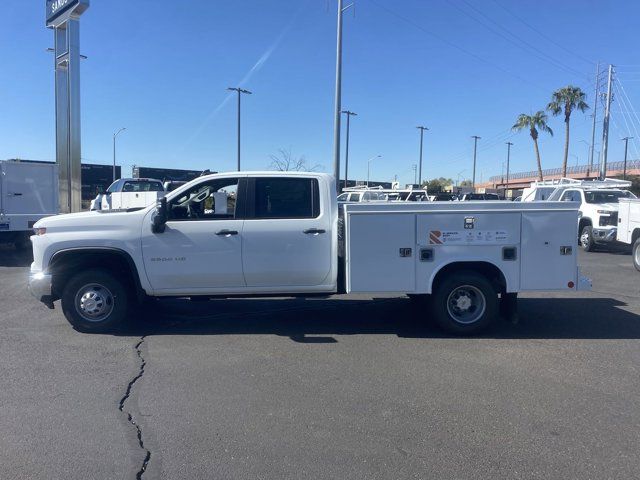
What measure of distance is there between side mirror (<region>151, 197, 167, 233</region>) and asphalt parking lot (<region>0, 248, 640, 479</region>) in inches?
54.8

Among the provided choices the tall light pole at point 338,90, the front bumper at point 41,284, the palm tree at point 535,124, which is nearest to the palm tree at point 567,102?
the palm tree at point 535,124

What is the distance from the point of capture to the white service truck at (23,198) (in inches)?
578

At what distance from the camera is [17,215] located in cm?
1480

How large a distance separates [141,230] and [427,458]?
4.72 m

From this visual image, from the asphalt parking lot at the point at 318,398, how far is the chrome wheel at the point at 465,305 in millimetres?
297

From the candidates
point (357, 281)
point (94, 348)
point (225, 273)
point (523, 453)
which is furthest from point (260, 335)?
point (523, 453)

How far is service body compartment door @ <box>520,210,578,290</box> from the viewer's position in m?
7.36

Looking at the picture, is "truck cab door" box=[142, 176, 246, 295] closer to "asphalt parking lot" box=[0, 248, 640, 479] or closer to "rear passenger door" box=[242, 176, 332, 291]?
"rear passenger door" box=[242, 176, 332, 291]

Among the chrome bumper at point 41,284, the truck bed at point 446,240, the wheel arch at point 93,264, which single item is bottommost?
the chrome bumper at point 41,284

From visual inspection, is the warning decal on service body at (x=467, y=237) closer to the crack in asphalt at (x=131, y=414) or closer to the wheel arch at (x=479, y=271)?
the wheel arch at (x=479, y=271)

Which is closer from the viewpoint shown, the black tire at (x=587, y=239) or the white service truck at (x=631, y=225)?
the white service truck at (x=631, y=225)

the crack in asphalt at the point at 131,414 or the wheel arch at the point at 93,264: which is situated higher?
the wheel arch at the point at 93,264

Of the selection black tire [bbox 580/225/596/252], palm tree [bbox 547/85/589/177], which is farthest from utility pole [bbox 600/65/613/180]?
black tire [bbox 580/225/596/252]

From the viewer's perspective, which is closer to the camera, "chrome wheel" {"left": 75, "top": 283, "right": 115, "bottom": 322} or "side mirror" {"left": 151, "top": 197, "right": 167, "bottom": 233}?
"side mirror" {"left": 151, "top": 197, "right": 167, "bottom": 233}
